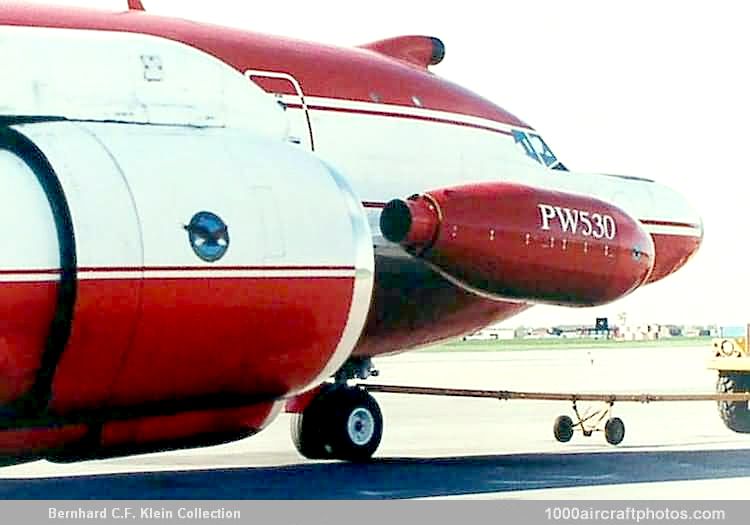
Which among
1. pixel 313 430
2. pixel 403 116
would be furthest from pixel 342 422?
pixel 403 116

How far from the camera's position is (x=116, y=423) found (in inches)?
520

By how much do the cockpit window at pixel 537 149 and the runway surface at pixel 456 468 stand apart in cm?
402

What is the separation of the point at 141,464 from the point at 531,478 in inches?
206

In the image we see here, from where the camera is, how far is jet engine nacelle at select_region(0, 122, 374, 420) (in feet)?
39.9

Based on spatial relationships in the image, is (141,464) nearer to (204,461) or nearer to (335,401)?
(204,461)

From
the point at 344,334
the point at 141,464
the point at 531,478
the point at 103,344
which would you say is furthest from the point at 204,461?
the point at 103,344

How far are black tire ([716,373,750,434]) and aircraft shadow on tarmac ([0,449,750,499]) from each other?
4.64 meters

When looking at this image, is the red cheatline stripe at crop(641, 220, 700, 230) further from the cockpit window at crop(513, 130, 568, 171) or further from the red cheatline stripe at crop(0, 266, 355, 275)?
the red cheatline stripe at crop(0, 266, 355, 275)

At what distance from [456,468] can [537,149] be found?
5232 mm

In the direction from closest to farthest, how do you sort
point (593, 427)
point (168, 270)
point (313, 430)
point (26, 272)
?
point (26, 272) → point (168, 270) → point (313, 430) → point (593, 427)

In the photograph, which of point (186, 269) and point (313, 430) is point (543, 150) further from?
point (186, 269)

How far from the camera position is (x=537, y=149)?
20938mm

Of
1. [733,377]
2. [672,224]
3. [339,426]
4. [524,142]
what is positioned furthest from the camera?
[733,377]
